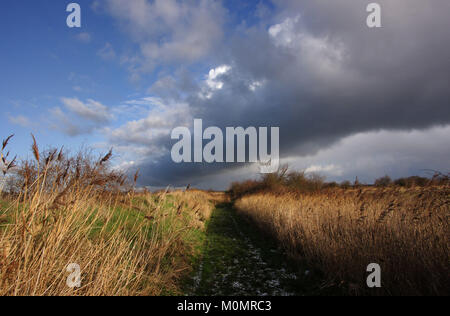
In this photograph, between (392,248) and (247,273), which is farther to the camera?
(247,273)

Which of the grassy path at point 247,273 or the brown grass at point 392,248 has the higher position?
the brown grass at point 392,248

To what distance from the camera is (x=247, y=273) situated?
5.17 metres

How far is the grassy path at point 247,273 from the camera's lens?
4234 millimetres

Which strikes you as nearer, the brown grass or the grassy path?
the brown grass

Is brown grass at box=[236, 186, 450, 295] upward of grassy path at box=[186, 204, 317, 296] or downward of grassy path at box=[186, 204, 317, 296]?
upward

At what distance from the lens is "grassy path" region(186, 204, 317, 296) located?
4.23m

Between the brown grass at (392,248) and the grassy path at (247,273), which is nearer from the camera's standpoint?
the brown grass at (392,248)

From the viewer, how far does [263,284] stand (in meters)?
4.50

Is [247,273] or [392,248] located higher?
[392,248]
